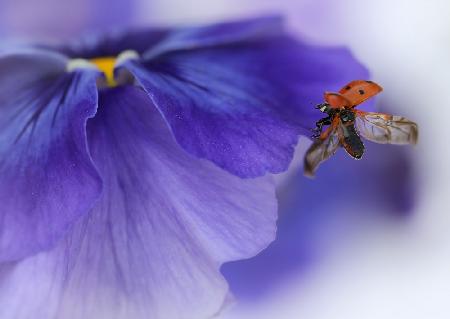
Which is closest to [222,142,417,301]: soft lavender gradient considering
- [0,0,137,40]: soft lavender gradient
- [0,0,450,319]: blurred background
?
[0,0,450,319]: blurred background

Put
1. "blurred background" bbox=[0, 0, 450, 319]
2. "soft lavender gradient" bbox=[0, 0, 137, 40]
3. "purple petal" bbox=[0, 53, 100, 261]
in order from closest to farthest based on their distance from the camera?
"purple petal" bbox=[0, 53, 100, 261], "blurred background" bbox=[0, 0, 450, 319], "soft lavender gradient" bbox=[0, 0, 137, 40]

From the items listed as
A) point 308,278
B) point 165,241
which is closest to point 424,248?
point 308,278

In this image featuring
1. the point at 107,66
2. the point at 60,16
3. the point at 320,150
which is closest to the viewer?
the point at 320,150

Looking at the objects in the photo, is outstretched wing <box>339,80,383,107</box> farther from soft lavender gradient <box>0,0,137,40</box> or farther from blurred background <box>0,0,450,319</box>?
soft lavender gradient <box>0,0,137,40</box>

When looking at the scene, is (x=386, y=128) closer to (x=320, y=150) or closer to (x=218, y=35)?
(x=320, y=150)

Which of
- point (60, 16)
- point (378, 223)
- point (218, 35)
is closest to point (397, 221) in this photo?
point (378, 223)
